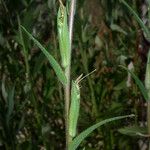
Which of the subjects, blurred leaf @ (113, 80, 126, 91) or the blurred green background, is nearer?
the blurred green background

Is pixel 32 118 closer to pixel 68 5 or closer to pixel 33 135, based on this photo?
pixel 33 135

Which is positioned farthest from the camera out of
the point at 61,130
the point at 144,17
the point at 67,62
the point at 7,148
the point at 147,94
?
the point at 61,130

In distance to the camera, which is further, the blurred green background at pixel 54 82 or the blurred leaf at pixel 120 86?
the blurred leaf at pixel 120 86

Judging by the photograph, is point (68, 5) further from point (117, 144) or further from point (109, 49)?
point (109, 49)

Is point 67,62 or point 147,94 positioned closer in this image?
point 67,62

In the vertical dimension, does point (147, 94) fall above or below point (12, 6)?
below

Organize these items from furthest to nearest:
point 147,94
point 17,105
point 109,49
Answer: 1. point 109,49
2. point 17,105
3. point 147,94

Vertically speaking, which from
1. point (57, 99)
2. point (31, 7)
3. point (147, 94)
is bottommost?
point (57, 99)

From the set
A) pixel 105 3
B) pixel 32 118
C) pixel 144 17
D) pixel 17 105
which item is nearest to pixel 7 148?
pixel 17 105
